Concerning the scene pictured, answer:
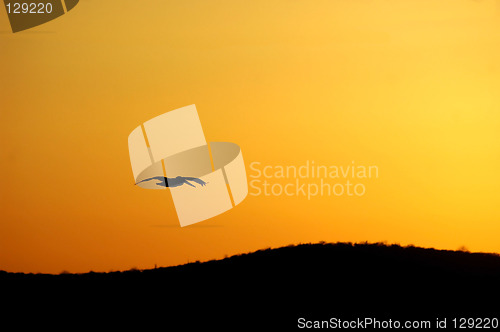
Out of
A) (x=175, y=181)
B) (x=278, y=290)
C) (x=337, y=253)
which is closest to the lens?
(x=278, y=290)

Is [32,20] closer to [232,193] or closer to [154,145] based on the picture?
[154,145]

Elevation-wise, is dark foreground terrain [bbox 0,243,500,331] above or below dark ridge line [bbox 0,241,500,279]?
below

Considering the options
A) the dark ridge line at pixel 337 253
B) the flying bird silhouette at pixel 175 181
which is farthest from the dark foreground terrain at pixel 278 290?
the flying bird silhouette at pixel 175 181

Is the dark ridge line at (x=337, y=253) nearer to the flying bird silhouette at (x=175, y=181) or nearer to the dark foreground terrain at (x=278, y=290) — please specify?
the dark foreground terrain at (x=278, y=290)

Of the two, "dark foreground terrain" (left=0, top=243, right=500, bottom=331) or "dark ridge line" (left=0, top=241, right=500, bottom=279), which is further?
"dark ridge line" (left=0, top=241, right=500, bottom=279)

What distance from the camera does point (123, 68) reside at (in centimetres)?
434

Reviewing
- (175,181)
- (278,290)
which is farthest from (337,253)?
(175,181)

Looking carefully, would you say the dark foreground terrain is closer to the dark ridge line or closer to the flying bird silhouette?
the dark ridge line

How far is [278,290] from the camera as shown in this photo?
404cm

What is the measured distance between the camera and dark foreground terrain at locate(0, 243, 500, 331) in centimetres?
383

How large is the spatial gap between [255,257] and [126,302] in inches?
46.3

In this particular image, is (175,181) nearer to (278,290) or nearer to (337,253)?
(278,290)

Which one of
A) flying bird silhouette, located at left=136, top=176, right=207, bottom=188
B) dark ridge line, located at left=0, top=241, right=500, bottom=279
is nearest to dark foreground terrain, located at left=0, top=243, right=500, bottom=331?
dark ridge line, located at left=0, top=241, right=500, bottom=279

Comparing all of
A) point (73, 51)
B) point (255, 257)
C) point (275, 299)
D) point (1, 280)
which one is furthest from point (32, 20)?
point (275, 299)
